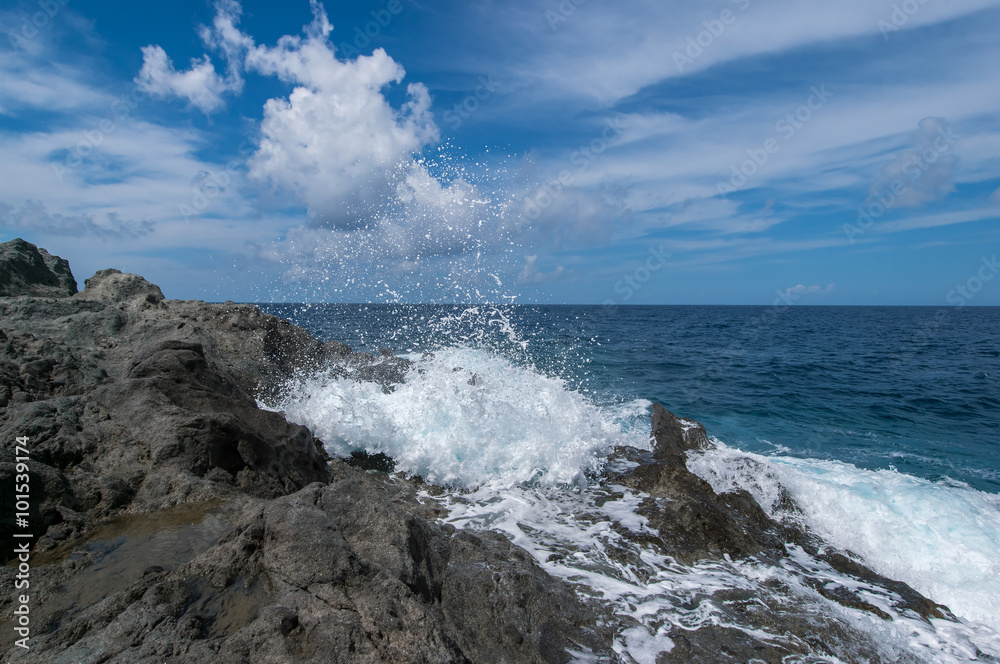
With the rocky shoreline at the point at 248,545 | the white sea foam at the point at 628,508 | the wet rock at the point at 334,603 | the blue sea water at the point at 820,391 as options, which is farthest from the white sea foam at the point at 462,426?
the blue sea water at the point at 820,391

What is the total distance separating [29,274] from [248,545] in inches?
397

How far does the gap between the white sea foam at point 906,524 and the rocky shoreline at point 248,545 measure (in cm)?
67

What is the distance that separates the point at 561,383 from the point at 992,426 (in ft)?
35.7

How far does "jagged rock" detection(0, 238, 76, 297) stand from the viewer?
902cm

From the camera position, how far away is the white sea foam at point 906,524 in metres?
5.88

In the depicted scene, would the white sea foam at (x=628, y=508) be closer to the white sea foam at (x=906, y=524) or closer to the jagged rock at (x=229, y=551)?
the white sea foam at (x=906, y=524)

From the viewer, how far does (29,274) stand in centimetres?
957

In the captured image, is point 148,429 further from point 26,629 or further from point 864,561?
point 864,561

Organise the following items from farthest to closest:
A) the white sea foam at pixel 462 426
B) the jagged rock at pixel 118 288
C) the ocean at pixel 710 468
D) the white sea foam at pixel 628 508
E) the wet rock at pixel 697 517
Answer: the jagged rock at pixel 118 288 → the white sea foam at pixel 462 426 → the wet rock at pixel 697 517 → the ocean at pixel 710 468 → the white sea foam at pixel 628 508

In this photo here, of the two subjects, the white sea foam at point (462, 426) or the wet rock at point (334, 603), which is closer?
the wet rock at point (334, 603)

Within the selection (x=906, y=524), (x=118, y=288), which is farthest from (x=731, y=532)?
(x=118, y=288)

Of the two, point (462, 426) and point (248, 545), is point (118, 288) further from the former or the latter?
point (248, 545)

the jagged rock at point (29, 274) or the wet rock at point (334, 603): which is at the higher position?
the jagged rock at point (29, 274)

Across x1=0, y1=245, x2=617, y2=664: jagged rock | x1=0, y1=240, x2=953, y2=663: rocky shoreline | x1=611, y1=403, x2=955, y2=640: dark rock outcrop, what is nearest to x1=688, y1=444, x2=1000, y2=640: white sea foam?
x1=611, y1=403, x2=955, y2=640: dark rock outcrop
